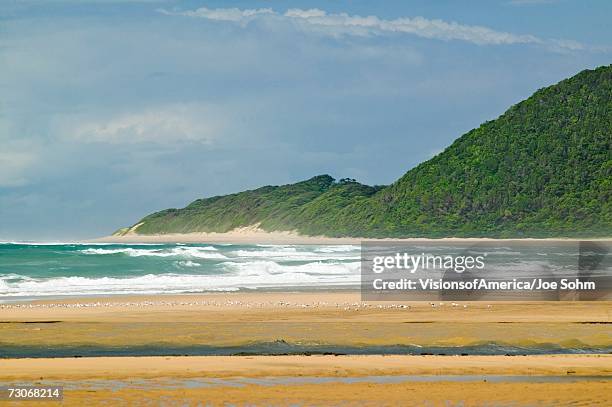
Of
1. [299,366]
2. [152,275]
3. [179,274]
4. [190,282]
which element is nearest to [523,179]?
[179,274]

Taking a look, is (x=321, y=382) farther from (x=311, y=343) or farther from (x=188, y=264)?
(x=188, y=264)

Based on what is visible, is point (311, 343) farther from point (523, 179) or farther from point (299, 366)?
point (523, 179)

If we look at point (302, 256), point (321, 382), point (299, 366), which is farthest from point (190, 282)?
point (321, 382)

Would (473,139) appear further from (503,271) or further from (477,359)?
(477,359)

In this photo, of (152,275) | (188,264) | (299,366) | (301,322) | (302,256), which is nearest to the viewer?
(299,366)

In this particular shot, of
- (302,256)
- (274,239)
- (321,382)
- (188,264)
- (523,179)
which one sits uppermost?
(523,179)

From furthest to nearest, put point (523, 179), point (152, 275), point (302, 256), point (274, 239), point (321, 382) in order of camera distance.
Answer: point (274, 239), point (523, 179), point (302, 256), point (152, 275), point (321, 382)

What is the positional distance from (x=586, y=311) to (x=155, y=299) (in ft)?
48.0

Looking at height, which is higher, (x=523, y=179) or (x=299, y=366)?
(x=523, y=179)

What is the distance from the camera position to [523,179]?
4815 inches

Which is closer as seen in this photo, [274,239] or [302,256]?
[302,256]

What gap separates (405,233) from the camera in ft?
406

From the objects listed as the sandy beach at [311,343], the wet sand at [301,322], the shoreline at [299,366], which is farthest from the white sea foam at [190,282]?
the shoreline at [299,366]

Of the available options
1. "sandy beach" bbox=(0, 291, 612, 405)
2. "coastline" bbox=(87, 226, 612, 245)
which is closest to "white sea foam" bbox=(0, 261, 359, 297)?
"sandy beach" bbox=(0, 291, 612, 405)
